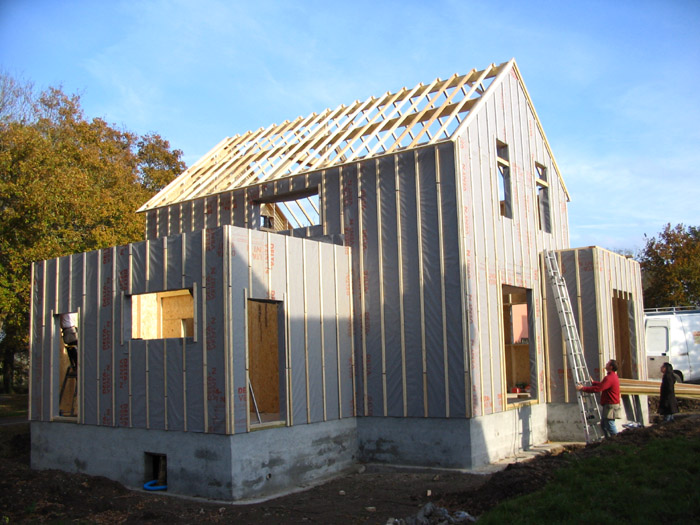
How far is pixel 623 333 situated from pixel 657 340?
5.79 m

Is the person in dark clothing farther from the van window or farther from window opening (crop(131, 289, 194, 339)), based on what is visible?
the van window

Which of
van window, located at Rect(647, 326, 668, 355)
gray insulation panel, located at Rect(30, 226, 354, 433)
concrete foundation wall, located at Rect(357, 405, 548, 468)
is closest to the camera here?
gray insulation panel, located at Rect(30, 226, 354, 433)

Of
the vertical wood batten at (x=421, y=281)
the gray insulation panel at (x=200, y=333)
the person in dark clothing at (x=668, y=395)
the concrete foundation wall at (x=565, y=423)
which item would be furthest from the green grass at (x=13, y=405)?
the person in dark clothing at (x=668, y=395)

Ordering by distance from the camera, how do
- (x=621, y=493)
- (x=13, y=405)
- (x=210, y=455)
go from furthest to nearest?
1. (x=13, y=405)
2. (x=210, y=455)
3. (x=621, y=493)

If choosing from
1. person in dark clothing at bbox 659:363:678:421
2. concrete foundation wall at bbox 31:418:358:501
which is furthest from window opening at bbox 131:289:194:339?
person in dark clothing at bbox 659:363:678:421

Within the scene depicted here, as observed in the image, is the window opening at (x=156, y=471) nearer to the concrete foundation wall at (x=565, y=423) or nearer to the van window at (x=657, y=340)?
the concrete foundation wall at (x=565, y=423)

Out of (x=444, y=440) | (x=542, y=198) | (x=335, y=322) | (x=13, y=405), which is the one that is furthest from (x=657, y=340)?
(x=13, y=405)

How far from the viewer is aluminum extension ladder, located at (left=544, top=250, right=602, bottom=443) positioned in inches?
455

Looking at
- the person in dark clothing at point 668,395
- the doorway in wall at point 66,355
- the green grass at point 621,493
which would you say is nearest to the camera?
the green grass at point 621,493

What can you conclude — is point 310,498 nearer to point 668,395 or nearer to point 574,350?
point 574,350

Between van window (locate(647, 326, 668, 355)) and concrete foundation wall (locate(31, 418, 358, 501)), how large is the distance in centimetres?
1257

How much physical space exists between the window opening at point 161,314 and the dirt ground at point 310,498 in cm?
294

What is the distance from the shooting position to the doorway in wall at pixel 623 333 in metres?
14.4

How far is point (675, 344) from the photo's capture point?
19594 mm
